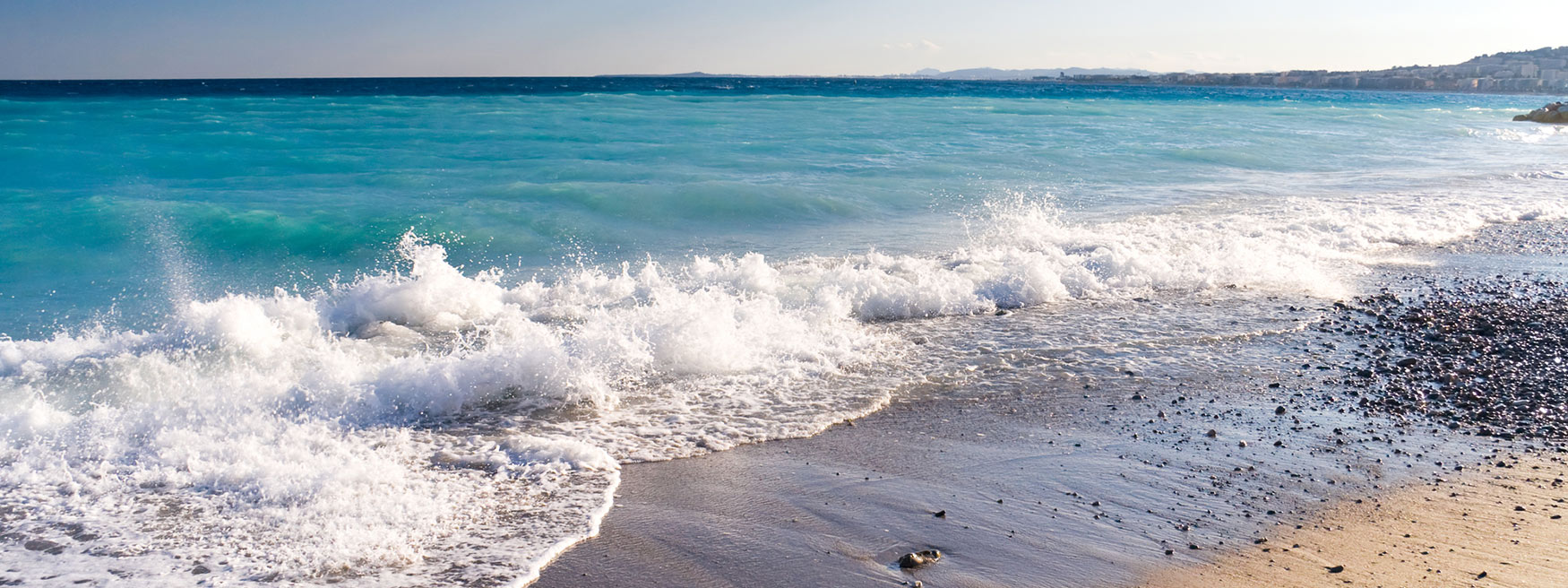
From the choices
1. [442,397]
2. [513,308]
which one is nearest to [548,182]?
[513,308]

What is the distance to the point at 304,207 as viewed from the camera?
15.2 metres

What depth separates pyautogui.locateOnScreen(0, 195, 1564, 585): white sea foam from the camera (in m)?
4.30

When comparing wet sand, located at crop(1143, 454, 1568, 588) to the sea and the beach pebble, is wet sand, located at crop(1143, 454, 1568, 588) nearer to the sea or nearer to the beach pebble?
the beach pebble

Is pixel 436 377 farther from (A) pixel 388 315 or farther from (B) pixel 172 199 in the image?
(B) pixel 172 199

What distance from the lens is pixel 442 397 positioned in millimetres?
6141

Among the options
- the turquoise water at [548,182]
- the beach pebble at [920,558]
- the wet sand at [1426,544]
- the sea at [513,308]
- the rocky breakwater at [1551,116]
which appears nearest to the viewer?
the wet sand at [1426,544]

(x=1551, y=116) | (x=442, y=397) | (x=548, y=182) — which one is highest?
(x=1551, y=116)

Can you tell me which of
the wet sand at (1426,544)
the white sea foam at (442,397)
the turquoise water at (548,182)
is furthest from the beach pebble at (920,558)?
the turquoise water at (548,182)

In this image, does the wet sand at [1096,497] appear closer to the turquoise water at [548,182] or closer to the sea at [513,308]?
the sea at [513,308]

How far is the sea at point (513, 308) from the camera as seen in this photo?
4.61 metres

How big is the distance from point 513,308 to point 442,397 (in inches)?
112

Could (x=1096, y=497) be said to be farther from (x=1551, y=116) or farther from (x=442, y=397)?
(x=1551, y=116)

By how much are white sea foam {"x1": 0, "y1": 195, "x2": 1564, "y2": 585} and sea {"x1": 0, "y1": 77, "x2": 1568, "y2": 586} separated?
25 millimetres

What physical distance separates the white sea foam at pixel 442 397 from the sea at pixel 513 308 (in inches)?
1.0
